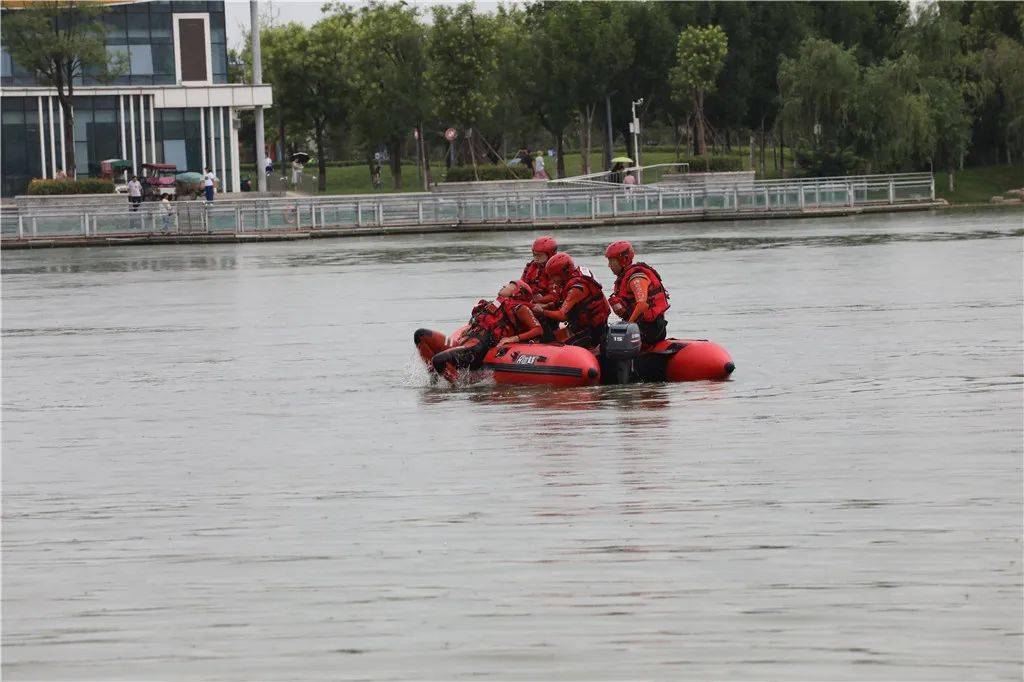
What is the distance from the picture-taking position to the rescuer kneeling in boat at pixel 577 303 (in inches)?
732

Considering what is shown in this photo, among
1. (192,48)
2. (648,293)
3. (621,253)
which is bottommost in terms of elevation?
(648,293)

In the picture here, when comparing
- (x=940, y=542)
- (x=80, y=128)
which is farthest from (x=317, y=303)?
(x=80, y=128)

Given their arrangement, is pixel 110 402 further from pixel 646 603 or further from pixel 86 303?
pixel 86 303

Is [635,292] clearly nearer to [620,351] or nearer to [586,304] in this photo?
[620,351]

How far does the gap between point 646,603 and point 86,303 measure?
92.3ft

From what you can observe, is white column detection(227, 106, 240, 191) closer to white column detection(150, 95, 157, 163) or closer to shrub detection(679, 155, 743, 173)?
white column detection(150, 95, 157, 163)

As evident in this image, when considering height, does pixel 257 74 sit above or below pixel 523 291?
above

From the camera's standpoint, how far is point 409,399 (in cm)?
1897

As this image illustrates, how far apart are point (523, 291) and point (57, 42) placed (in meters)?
54.1

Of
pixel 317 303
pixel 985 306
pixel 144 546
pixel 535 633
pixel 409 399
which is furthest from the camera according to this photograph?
pixel 317 303

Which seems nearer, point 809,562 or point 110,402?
point 809,562

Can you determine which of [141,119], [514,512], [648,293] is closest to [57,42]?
[141,119]

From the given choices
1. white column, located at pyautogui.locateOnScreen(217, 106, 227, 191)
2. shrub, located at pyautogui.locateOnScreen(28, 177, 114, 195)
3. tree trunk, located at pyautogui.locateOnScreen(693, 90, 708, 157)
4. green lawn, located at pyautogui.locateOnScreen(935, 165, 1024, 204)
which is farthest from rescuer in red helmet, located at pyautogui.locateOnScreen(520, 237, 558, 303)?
white column, located at pyautogui.locateOnScreen(217, 106, 227, 191)

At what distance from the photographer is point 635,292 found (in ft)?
59.5
